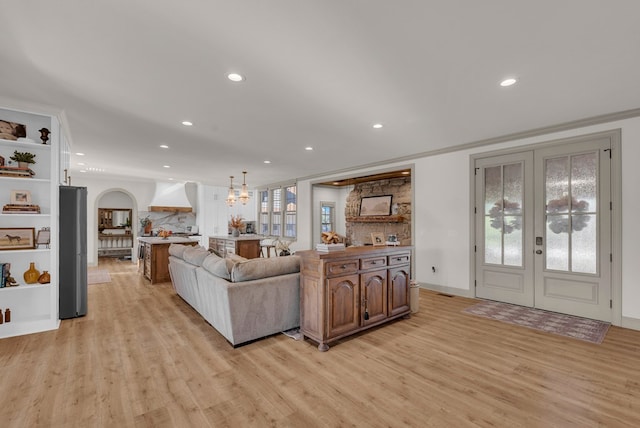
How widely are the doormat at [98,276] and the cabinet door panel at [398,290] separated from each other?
19.8ft

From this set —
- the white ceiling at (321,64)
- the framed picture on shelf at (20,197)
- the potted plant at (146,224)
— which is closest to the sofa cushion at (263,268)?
the white ceiling at (321,64)

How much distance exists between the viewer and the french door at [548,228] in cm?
373

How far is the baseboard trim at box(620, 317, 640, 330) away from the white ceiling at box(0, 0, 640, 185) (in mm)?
2527

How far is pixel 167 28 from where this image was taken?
1988 mm

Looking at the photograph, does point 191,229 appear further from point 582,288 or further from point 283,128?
point 582,288

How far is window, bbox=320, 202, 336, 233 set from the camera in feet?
30.6

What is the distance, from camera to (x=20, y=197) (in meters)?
3.39

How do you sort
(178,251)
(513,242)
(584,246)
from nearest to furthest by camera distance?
(584,246) < (513,242) < (178,251)

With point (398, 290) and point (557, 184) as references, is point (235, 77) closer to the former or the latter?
point (398, 290)

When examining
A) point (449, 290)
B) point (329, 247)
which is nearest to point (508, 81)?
point (329, 247)

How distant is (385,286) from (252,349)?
1.68 meters

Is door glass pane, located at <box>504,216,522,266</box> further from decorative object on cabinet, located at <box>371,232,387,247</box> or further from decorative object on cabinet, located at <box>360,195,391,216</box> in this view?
decorative object on cabinet, located at <box>360,195,391,216</box>

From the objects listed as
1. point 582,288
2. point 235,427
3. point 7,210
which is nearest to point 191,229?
point 7,210

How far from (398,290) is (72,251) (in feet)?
14.1
